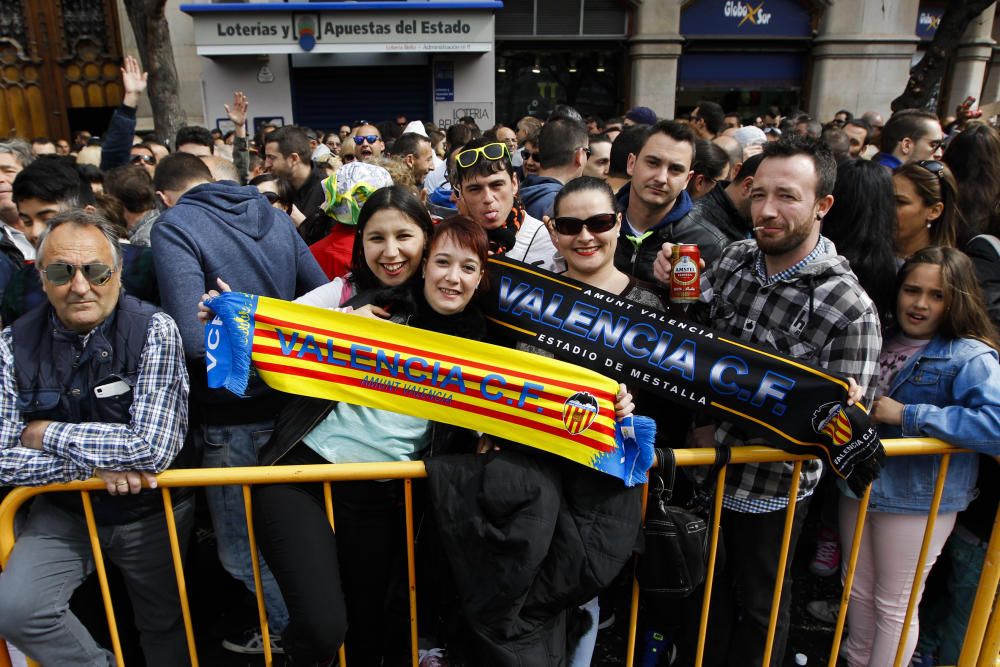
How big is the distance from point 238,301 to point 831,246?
231cm

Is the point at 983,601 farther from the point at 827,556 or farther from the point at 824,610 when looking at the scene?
the point at 827,556

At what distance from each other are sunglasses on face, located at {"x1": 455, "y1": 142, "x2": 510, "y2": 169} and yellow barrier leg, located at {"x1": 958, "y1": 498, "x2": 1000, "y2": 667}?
2.63 metres

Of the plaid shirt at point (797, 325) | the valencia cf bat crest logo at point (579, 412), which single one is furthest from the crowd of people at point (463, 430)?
the valencia cf bat crest logo at point (579, 412)

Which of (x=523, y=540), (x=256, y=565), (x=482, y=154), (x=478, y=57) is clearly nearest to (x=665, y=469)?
(x=523, y=540)

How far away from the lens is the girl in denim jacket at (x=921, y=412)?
8.13ft

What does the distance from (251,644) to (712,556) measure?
2.28 meters

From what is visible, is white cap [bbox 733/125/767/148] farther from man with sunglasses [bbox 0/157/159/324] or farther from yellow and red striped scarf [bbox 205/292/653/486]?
man with sunglasses [bbox 0/157/159/324]

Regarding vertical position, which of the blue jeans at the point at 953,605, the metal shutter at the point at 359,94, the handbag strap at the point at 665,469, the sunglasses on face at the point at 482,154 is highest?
the metal shutter at the point at 359,94

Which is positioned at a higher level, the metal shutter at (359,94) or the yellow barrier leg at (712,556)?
the metal shutter at (359,94)

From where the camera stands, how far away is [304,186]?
5551mm

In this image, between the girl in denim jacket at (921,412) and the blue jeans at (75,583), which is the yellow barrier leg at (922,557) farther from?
the blue jeans at (75,583)

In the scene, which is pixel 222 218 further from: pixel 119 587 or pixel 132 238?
pixel 119 587

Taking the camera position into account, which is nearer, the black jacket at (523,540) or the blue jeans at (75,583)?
the black jacket at (523,540)

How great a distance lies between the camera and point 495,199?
132 inches
